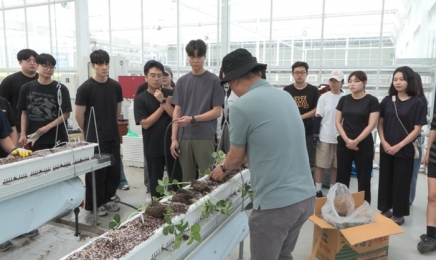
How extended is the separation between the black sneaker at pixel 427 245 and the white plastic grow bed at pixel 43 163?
2430mm

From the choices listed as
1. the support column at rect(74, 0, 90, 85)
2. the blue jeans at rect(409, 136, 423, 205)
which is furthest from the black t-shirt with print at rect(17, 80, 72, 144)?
the support column at rect(74, 0, 90, 85)

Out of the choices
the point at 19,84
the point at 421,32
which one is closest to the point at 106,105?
the point at 19,84

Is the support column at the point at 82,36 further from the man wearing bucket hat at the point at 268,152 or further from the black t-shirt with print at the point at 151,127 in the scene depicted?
the man wearing bucket hat at the point at 268,152

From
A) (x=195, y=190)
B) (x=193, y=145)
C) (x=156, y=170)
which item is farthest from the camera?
(x=156, y=170)

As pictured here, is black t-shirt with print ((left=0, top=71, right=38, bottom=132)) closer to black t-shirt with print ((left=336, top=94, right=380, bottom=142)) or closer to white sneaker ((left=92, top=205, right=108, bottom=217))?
white sneaker ((left=92, top=205, right=108, bottom=217))

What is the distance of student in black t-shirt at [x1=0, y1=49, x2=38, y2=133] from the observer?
9.31ft

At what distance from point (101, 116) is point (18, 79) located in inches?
34.9

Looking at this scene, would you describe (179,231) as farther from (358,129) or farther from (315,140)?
(315,140)

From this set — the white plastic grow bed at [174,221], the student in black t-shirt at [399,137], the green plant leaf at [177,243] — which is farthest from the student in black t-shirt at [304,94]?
the green plant leaf at [177,243]

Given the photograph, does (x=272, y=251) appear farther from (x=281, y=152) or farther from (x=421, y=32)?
(x=421, y=32)

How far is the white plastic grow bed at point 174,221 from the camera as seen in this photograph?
41.7 inches

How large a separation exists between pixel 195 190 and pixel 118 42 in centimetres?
763

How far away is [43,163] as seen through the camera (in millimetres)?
1995

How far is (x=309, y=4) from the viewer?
4871mm
